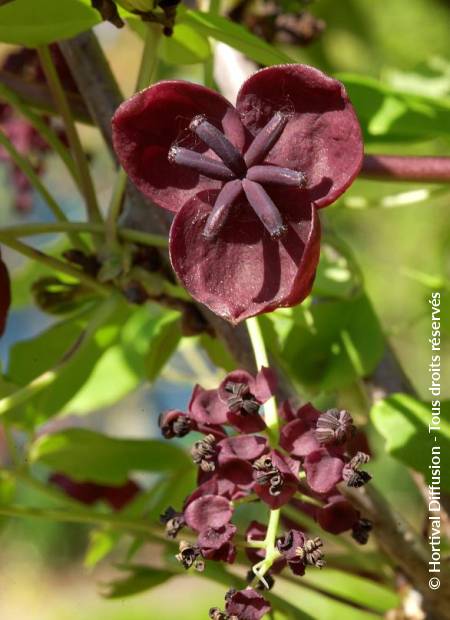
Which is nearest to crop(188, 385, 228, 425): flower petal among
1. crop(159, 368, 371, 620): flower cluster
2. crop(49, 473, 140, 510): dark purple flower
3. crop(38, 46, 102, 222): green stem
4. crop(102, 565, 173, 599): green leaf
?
crop(159, 368, 371, 620): flower cluster

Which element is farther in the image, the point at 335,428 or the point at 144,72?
the point at 144,72

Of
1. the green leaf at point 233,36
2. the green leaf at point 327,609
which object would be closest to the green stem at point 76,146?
the green leaf at point 233,36

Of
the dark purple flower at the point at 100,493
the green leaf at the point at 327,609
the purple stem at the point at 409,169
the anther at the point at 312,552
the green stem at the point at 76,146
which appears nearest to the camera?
the anther at the point at 312,552

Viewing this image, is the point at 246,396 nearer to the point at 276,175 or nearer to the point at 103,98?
the point at 276,175

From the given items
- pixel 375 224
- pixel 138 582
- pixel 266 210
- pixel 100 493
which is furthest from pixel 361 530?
pixel 375 224

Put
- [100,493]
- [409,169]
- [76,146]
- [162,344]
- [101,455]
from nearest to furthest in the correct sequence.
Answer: [409,169] < [76,146] < [162,344] < [101,455] < [100,493]

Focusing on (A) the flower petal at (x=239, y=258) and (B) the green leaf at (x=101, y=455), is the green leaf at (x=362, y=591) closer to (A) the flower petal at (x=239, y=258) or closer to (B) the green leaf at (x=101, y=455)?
(B) the green leaf at (x=101, y=455)

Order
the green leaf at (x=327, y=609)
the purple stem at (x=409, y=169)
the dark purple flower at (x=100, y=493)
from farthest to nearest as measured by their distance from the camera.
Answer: the dark purple flower at (x=100, y=493)
the green leaf at (x=327, y=609)
the purple stem at (x=409, y=169)
